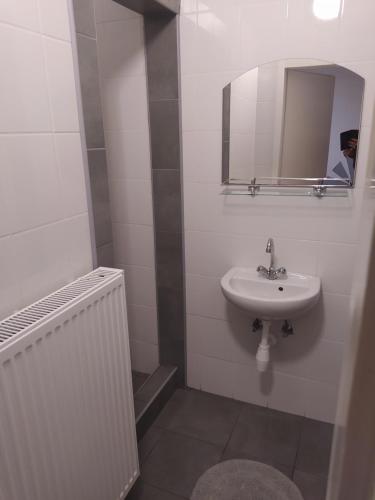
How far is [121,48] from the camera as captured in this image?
6.18 ft

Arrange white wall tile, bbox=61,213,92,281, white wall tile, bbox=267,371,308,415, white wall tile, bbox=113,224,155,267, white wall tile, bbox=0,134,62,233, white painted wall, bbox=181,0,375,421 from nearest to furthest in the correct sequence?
1. white wall tile, bbox=0,134,62,233
2. white wall tile, bbox=61,213,92,281
3. white painted wall, bbox=181,0,375,421
4. white wall tile, bbox=267,371,308,415
5. white wall tile, bbox=113,224,155,267

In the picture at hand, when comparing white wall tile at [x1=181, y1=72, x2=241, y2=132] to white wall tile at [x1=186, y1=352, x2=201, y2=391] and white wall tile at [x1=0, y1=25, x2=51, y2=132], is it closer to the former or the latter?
white wall tile at [x1=0, y1=25, x2=51, y2=132]

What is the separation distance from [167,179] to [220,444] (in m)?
1.39

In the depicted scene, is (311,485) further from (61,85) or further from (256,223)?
(61,85)

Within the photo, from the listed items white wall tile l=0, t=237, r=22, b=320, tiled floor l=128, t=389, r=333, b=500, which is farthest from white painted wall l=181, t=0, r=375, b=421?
white wall tile l=0, t=237, r=22, b=320

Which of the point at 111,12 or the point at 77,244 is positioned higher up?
the point at 111,12

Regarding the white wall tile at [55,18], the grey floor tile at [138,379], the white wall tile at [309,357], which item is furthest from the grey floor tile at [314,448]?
the white wall tile at [55,18]

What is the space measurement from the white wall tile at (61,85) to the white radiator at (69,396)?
0.52m

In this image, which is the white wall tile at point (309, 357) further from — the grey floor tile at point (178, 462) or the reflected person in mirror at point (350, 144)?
the reflected person in mirror at point (350, 144)

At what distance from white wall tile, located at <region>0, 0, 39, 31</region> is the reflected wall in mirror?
915 mm

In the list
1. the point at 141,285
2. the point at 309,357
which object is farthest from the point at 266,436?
the point at 141,285

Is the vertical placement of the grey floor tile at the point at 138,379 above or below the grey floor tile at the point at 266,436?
above

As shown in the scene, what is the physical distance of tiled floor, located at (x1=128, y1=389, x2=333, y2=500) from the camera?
1649 mm

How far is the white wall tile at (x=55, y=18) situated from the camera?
107cm
